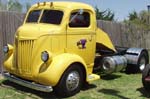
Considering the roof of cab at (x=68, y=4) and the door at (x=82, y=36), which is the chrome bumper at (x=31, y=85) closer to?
the door at (x=82, y=36)

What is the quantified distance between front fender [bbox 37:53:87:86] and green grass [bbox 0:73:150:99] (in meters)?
0.63

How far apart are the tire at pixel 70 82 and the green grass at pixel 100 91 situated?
184mm

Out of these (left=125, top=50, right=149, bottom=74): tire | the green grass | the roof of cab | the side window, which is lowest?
the green grass

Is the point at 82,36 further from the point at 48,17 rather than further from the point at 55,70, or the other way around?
the point at 55,70

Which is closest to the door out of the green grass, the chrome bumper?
the green grass

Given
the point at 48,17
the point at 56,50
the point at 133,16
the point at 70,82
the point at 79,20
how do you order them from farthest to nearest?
the point at 133,16, the point at 79,20, the point at 48,17, the point at 56,50, the point at 70,82

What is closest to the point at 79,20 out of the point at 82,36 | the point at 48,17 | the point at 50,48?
the point at 82,36

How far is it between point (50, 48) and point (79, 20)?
1532 mm

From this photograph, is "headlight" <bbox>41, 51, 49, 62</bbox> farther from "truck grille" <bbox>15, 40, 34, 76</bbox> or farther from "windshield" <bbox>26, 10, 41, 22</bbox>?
"windshield" <bbox>26, 10, 41, 22</bbox>

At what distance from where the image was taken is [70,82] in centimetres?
1023

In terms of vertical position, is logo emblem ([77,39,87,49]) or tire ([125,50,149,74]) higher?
logo emblem ([77,39,87,49])

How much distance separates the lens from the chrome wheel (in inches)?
401

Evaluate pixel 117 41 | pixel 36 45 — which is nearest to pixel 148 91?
pixel 36 45

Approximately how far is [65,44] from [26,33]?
111cm
